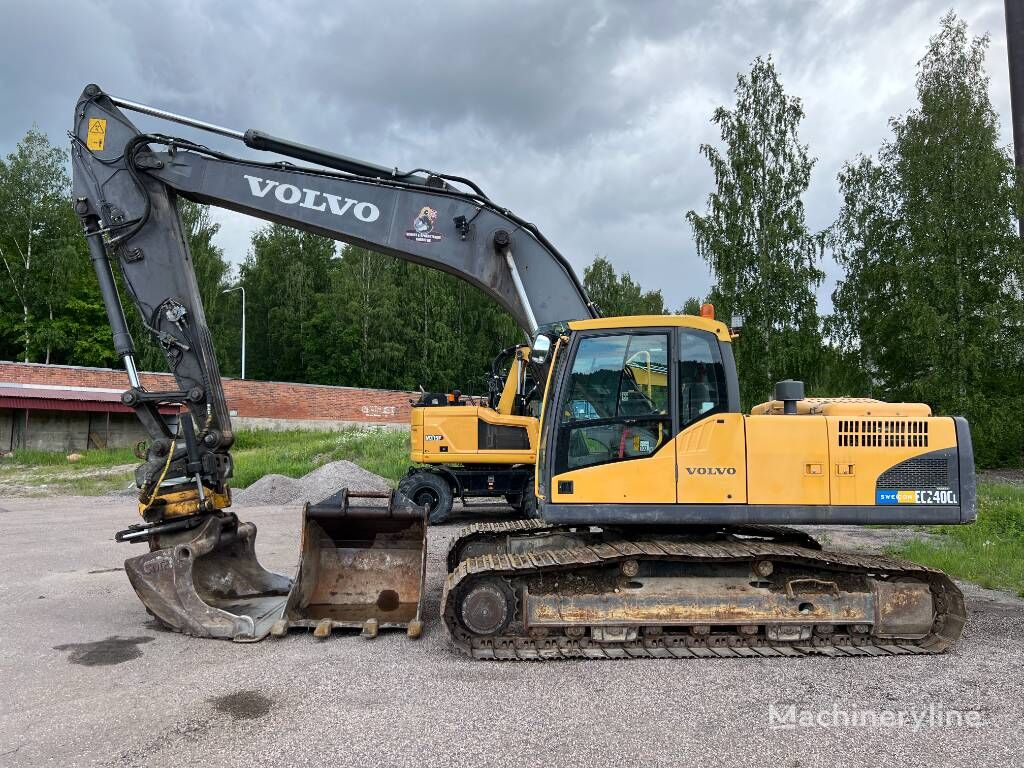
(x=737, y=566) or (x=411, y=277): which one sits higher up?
(x=411, y=277)

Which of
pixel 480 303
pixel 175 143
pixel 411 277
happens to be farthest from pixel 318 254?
pixel 175 143

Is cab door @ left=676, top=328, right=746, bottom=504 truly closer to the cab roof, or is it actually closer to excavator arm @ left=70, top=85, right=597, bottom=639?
the cab roof

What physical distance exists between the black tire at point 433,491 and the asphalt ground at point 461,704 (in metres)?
5.89

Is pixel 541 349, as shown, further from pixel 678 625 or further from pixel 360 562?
pixel 360 562

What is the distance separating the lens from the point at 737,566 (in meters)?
5.18

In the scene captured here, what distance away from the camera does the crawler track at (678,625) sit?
16.3ft

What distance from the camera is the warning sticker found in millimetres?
6477

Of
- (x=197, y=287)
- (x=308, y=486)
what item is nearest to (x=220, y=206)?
(x=197, y=287)

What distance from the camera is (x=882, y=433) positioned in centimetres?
524

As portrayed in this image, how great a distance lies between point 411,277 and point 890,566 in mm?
41461

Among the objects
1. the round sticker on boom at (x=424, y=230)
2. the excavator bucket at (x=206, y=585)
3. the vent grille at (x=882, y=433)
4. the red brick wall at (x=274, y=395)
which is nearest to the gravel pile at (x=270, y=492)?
the excavator bucket at (x=206, y=585)

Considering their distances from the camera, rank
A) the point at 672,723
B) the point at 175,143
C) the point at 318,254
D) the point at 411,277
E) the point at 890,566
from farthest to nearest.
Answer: the point at 318,254, the point at 411,277, the point at 175,143, the point at 890,566, the point at 672,723

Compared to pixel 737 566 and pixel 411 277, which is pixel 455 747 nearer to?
pixel 737 566

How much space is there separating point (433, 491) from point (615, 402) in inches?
272
